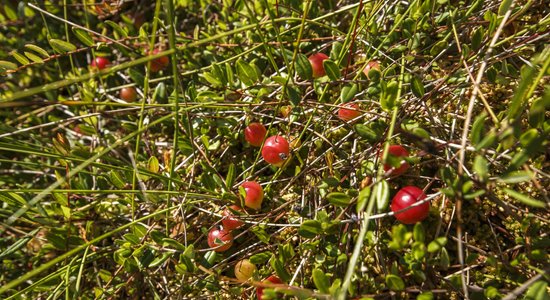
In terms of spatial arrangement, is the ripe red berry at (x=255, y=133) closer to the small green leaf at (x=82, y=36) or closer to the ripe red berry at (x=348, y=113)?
the ripe red berry at (x=348, y=113)

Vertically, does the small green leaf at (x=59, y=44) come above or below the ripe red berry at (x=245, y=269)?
above

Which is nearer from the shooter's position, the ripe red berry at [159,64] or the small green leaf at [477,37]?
Answer: the small green leaf at [477,37]

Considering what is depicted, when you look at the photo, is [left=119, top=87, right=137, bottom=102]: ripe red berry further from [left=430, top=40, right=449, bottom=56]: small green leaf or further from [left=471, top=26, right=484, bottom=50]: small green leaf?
[left=471, top=26, right=484, bottom=50]: small green leaf

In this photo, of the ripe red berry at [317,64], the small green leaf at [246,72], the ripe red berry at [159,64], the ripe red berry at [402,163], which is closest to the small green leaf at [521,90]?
the ripe red berry at [402,163]

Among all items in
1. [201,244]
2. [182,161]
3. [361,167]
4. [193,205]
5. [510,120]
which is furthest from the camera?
[182,161]

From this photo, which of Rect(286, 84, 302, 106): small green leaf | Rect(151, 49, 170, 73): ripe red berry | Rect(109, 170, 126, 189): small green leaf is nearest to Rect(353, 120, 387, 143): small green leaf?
Rect(286, 84, 302, 106): small green leaf

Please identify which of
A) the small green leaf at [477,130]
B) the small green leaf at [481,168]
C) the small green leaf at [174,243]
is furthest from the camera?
the small green leaf at [174,243]

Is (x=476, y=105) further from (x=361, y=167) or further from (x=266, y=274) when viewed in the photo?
(x=266, y=274)

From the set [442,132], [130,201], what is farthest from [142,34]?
[442,132]

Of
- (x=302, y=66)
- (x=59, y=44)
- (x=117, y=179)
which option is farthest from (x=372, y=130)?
(x=59, y=44)
